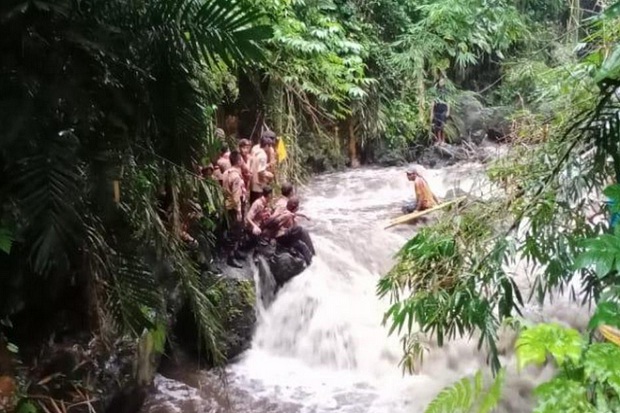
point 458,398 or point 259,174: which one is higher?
point 259,174

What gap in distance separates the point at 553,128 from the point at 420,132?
8.27 meters

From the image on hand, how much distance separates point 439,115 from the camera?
37.2 ft

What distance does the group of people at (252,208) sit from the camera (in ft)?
17.5

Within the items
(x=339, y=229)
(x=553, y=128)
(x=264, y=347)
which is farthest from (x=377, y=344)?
(x=553, y=128)

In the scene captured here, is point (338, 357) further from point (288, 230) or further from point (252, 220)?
point (252, 220)

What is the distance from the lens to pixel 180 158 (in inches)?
89.7

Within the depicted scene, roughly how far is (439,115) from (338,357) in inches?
288

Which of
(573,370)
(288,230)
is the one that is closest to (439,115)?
(288,230)

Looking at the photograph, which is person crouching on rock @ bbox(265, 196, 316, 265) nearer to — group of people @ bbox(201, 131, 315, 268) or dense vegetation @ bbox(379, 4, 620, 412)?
A: group of people @ bbox(201, 131, 315, 268)

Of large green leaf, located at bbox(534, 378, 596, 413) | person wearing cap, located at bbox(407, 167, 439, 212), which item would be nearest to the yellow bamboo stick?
large green leaf, located at bbox(534, 378, 596, 413)

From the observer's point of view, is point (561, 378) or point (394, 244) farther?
point (394, 244)

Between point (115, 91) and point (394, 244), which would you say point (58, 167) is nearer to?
point (115, 91)

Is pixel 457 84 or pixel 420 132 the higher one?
pixel 457 84

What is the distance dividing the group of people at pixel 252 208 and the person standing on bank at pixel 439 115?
19.0ft
